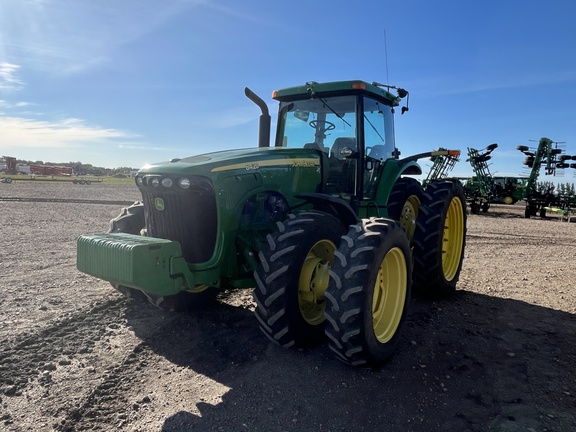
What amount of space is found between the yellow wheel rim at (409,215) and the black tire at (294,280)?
2.33 meters

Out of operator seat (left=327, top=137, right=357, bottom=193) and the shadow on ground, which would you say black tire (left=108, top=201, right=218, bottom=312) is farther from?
operator seat (left=327, top=137, right=357, bottom=193)

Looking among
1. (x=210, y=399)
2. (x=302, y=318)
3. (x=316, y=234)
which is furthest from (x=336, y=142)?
(x=210, y=399)

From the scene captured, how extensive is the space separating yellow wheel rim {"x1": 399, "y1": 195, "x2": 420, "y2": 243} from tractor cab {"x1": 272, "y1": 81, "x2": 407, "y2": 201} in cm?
84

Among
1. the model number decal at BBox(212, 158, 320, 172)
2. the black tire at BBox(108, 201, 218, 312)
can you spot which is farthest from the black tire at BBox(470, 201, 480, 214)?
the black tire at BBox(108, 201, 218, 312)

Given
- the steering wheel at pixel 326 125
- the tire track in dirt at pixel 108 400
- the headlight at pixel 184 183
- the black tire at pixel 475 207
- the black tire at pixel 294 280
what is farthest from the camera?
the black tire at pixel 475 207

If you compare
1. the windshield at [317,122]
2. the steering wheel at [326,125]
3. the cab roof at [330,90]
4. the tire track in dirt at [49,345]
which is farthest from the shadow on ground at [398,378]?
the cab roof at [330,90]

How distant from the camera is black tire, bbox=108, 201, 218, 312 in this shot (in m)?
4.46

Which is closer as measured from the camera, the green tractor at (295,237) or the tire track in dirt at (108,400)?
the tire track in dirt at (108,400)

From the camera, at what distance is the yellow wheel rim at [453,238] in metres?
6.37

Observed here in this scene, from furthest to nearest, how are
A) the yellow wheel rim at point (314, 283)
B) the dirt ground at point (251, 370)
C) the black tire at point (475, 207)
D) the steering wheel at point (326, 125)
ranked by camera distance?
the black tire at point (475, 207), the steering wheel at point (326, 125), the yellow wheel rim at point (314, 283), the dirt ground at point (251, 370)

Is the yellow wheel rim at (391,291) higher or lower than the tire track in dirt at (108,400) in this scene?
higher

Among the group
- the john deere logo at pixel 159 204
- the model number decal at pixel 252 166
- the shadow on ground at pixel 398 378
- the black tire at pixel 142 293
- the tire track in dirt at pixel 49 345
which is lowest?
the shadow on ground at pixel 398 378

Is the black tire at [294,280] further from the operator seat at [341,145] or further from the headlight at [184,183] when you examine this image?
the operator seat at [341,145]

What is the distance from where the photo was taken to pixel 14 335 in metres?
4.14
